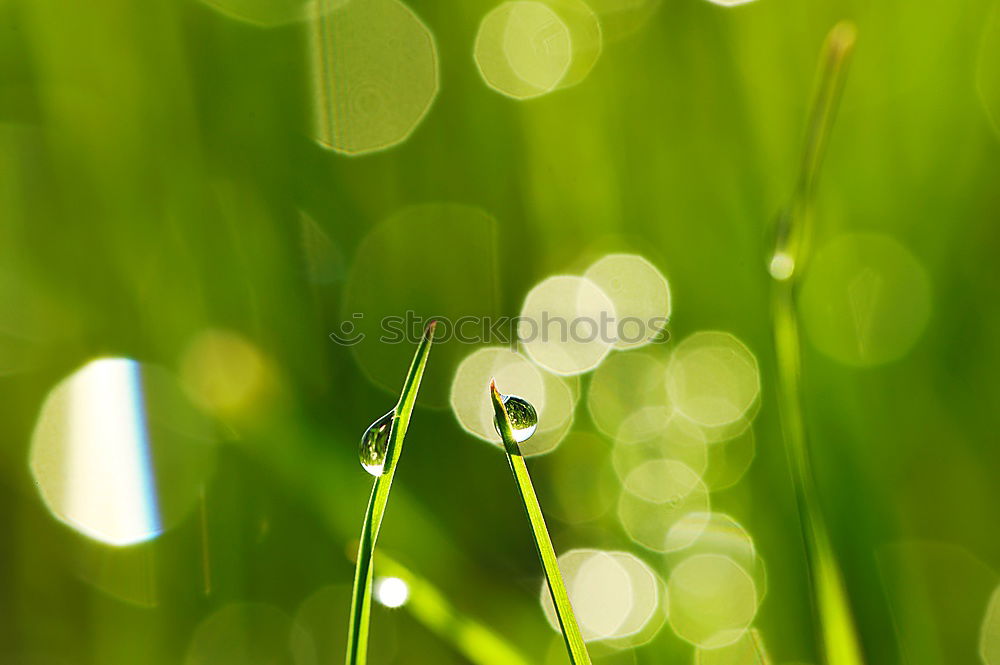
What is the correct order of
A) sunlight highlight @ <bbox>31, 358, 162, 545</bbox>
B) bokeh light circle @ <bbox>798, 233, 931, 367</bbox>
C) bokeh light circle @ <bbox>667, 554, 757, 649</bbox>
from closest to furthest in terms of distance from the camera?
bokeh light circle @ <bbox>667, 554, 757, 649</bbox> < sunlight highlight @ <bbox>31, 358, 162, 545</bbox> < bokeh light circle @ <bbox>798, 233, 931, 367</bbox>

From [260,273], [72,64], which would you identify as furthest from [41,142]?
[260,273]

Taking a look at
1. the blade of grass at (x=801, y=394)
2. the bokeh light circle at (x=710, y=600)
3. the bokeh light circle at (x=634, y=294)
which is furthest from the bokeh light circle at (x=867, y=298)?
the blade of grass at (x=801, y=394)

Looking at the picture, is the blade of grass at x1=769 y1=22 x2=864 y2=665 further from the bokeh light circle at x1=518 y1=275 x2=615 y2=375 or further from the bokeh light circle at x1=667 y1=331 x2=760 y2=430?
the bokeh light circle at x1=518 y1=275 x2=615 y2=375

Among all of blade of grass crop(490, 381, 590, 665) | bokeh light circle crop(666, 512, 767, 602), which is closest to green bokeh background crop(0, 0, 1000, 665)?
bokeh light circle crop(666, 512, 767, 602)

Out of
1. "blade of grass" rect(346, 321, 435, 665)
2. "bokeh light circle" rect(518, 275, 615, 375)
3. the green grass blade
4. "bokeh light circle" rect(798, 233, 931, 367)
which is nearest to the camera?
"blade of grass" rect(346, 321, 435, 665)

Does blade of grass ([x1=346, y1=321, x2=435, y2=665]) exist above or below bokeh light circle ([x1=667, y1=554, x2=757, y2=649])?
below

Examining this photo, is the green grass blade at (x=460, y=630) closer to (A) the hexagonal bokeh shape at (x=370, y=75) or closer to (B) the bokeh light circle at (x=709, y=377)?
(B) the bokeh light circle at (x=709, y=377)

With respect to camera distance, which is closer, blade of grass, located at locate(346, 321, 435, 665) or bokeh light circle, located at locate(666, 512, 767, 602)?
blade of grass, located at locate(346, 321, 435, 665)

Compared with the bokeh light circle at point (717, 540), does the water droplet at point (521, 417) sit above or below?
below
